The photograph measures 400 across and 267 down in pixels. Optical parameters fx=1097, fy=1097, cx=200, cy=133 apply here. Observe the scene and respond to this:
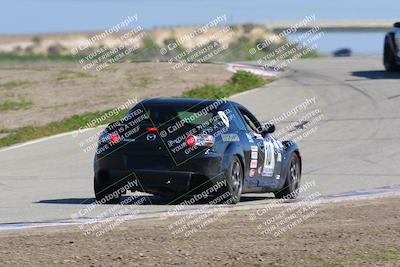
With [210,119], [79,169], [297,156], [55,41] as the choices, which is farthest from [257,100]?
[55,41]

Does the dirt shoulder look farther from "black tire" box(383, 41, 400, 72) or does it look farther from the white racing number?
"black tire" box(383, 41, 400, 72)

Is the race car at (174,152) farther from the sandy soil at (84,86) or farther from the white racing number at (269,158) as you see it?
the sandy soil at (84,86)

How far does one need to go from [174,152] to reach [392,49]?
2027cm

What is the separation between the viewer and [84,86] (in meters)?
34.1

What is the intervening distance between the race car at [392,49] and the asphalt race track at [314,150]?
1.27 ft

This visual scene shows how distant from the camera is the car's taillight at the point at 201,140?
13109 mm

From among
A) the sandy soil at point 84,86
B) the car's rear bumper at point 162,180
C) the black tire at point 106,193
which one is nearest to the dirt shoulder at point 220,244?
the car's rear bumper at point 162,180

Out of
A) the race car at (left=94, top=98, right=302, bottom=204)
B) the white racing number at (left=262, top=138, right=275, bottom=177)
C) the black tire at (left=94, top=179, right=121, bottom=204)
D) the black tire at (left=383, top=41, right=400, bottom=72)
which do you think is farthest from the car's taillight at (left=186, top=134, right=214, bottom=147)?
the black tire at (left=383, top=41, right=400, bottom=72)

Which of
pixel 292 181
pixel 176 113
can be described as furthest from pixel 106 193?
pixel 292 181

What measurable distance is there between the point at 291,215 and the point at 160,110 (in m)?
2.43

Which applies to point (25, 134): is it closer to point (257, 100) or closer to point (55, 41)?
point (257, 100)

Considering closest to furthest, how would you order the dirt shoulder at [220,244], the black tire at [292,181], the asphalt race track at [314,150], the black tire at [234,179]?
the dirt shoulder at [220,244] → the black tire at [234,179] → the asphalt race track at [314,150] → the black tire at [292,181]

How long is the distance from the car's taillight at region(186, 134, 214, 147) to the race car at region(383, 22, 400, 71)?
19153 mm

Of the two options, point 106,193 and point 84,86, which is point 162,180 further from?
point 84,86
